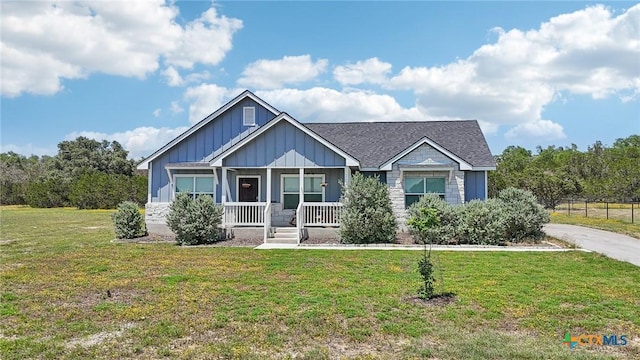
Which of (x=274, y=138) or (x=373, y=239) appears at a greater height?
(x=274, y=138)

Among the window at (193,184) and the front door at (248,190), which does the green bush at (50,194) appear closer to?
the window at (193,184)

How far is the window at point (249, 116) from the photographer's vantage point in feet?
63.2

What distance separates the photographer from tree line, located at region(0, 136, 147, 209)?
4421 cm

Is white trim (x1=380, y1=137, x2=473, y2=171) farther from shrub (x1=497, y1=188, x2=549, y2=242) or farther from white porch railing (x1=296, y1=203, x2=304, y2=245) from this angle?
white porch railing (x1=296, y1=203, x2=304, y2=245)

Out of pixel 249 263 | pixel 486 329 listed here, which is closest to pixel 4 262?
pixel 249 263

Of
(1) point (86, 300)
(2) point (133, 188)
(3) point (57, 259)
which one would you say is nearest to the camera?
(1) point (86, 300)

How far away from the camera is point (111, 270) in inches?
408

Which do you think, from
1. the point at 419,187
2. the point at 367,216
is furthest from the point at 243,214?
the point at 419,187

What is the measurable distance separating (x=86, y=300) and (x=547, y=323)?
751cm

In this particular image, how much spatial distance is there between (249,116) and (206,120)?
185 centimetres

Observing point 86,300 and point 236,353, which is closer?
point 236,353

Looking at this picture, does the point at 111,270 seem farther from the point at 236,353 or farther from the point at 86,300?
the point at 236,353

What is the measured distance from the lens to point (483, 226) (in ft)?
48.2

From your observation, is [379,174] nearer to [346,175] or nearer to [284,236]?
[346,175]
